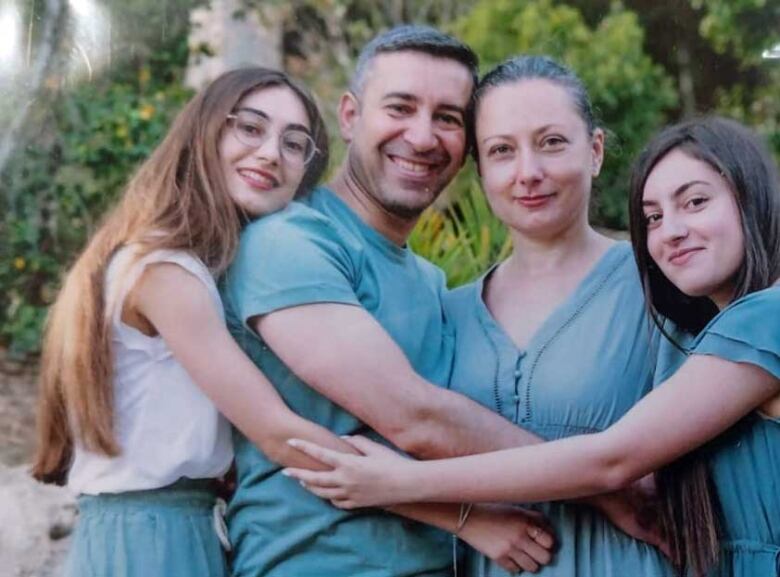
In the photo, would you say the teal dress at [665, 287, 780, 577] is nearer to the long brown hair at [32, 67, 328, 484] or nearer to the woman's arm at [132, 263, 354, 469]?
the woman's arm at [132, 263, 354, 469]

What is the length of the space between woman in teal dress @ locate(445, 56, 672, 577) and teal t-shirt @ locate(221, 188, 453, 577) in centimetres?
16

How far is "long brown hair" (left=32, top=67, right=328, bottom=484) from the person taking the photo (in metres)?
1.69

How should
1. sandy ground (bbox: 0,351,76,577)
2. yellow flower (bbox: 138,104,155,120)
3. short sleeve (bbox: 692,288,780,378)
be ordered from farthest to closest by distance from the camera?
yellow flower (bbox: 138,104,155,120) → sandy ground (bbox: 0,351,76,577) → short sleeve (bbox: 692,288,780,378)

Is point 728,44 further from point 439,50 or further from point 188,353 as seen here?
point 188,353

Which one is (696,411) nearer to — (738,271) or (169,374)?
(738,271)

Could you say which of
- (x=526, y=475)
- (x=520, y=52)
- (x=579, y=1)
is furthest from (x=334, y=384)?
(x=579, y=1)

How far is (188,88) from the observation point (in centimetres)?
213

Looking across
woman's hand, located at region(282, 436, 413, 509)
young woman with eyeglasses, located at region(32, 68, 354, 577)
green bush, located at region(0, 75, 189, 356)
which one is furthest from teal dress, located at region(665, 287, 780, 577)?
green bush, located at region(0, 75, 189, 356)

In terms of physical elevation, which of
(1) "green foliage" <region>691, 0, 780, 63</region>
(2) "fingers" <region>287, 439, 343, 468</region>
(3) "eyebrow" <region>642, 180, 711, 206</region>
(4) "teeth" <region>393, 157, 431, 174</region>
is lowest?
(2) "fingers" <region>287, 439, 343, 468</region>

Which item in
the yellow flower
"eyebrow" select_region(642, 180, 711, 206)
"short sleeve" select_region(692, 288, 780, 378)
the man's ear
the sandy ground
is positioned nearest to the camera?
"short sleeve" select_region(692, 288, 780, 378)

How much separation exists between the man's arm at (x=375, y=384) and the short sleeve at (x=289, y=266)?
0.02m

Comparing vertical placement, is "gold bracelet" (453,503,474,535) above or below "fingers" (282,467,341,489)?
below

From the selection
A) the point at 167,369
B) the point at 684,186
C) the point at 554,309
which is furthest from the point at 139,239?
the point at 684,186

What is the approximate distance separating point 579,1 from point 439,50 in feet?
1.53
